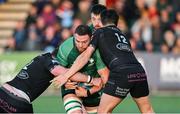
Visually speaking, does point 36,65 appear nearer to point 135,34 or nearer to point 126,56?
point 126,56

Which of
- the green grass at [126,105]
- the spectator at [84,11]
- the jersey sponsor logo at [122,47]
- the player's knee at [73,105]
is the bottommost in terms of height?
the green grass at [126,105]

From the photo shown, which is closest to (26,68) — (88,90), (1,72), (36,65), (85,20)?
(36,65)

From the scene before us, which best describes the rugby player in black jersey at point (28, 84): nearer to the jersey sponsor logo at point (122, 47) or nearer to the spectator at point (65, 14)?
the jersey sponsor logo at point (122, 47)

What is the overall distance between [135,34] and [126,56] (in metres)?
10.7

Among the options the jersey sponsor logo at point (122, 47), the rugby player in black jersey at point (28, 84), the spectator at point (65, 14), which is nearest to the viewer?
the rugby player in black jersey at point (28, 84)

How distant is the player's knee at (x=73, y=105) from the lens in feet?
40.1

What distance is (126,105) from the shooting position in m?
18.7

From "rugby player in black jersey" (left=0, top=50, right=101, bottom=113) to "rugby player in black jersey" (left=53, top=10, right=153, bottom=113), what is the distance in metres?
0.20

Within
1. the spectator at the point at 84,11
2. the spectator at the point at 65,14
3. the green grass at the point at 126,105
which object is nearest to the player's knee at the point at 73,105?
the green grass at the point at 126,105

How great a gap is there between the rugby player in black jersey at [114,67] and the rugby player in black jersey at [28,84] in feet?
0.65

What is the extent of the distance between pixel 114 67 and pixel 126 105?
703 centimetres

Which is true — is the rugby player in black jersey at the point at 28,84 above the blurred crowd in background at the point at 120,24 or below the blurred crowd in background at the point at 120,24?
above

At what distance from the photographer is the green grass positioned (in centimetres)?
1762

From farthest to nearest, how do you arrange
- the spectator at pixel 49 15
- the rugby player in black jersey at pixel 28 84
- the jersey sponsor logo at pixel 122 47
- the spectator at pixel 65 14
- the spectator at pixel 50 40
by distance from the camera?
the spectator at pixel 49 15 → the spectator at pixel 65 14 → the spectator at pixel 50 40 → the jersey sponsor logo at pixel 122 47 → the rugby player in black jersey at pixel 28 84
